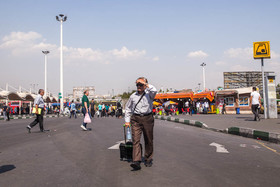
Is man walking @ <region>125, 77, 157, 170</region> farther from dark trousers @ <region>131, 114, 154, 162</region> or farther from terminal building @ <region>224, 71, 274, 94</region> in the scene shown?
terminal building @ <region>224, 71, 274, 94</region>

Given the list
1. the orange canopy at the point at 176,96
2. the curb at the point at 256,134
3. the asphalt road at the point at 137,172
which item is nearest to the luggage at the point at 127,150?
the asphalt road at the point at 137,172

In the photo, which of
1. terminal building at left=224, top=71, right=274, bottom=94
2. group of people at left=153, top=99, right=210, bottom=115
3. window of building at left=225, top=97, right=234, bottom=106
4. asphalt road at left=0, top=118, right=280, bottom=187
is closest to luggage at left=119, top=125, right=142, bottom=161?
asphalt road at left=0, top=118, right=280, bottom=187

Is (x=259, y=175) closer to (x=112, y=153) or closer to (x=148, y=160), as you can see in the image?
(x=148, y=160)

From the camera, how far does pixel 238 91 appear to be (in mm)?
35594

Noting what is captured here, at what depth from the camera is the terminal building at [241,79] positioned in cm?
6059

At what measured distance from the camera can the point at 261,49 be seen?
60.3ft

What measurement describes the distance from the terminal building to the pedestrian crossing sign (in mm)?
42922

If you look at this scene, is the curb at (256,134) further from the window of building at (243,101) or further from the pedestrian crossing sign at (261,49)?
the window of building at (243,101)

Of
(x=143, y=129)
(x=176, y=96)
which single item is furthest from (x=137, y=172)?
(x=176, y=96)

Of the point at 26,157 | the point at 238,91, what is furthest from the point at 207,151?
the point at 238,91

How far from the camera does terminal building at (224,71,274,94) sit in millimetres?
60594

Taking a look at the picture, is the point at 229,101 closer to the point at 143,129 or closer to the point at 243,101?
the point at 243,101

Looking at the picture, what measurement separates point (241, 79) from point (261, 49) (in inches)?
1831

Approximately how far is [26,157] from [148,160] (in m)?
2.74
